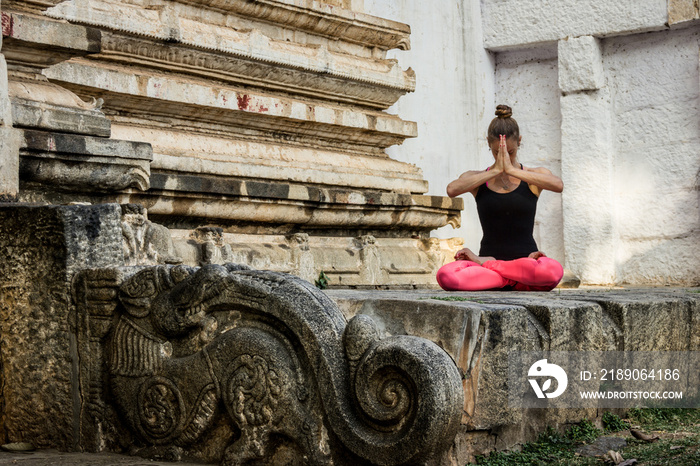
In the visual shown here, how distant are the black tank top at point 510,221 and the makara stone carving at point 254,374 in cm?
228

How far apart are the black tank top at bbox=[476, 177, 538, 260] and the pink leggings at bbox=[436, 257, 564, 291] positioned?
0.28m

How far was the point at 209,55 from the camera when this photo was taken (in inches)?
215

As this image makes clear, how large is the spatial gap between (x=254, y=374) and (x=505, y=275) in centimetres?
222

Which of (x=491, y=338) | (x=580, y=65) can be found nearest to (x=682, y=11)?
(x=580, y=65)

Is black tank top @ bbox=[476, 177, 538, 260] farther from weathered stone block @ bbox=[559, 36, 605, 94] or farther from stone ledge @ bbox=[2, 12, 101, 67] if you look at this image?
weathered stone block @ bbox=[559, 36, 605, 94]

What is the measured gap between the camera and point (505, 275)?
15.3 feet

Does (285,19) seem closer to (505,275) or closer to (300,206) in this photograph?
(300,206)

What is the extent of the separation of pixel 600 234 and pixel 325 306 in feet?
21.2

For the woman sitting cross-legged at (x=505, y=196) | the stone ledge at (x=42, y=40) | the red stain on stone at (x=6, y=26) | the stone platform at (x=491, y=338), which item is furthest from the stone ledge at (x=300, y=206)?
the stone platform at (x=491, y=338)

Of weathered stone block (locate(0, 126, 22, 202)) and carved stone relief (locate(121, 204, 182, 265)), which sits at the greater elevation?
weathered stone block (locate(0, 126, 22, 202))

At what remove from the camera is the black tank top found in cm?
493

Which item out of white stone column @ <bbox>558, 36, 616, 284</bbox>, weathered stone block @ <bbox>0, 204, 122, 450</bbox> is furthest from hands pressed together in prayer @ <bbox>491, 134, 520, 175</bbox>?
white stone column @ <bbox>558, 36, 616, 284</bbox>

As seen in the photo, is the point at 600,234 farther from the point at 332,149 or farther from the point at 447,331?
the point at 447,331

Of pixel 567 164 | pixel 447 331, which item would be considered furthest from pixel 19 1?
pixel 567 164
